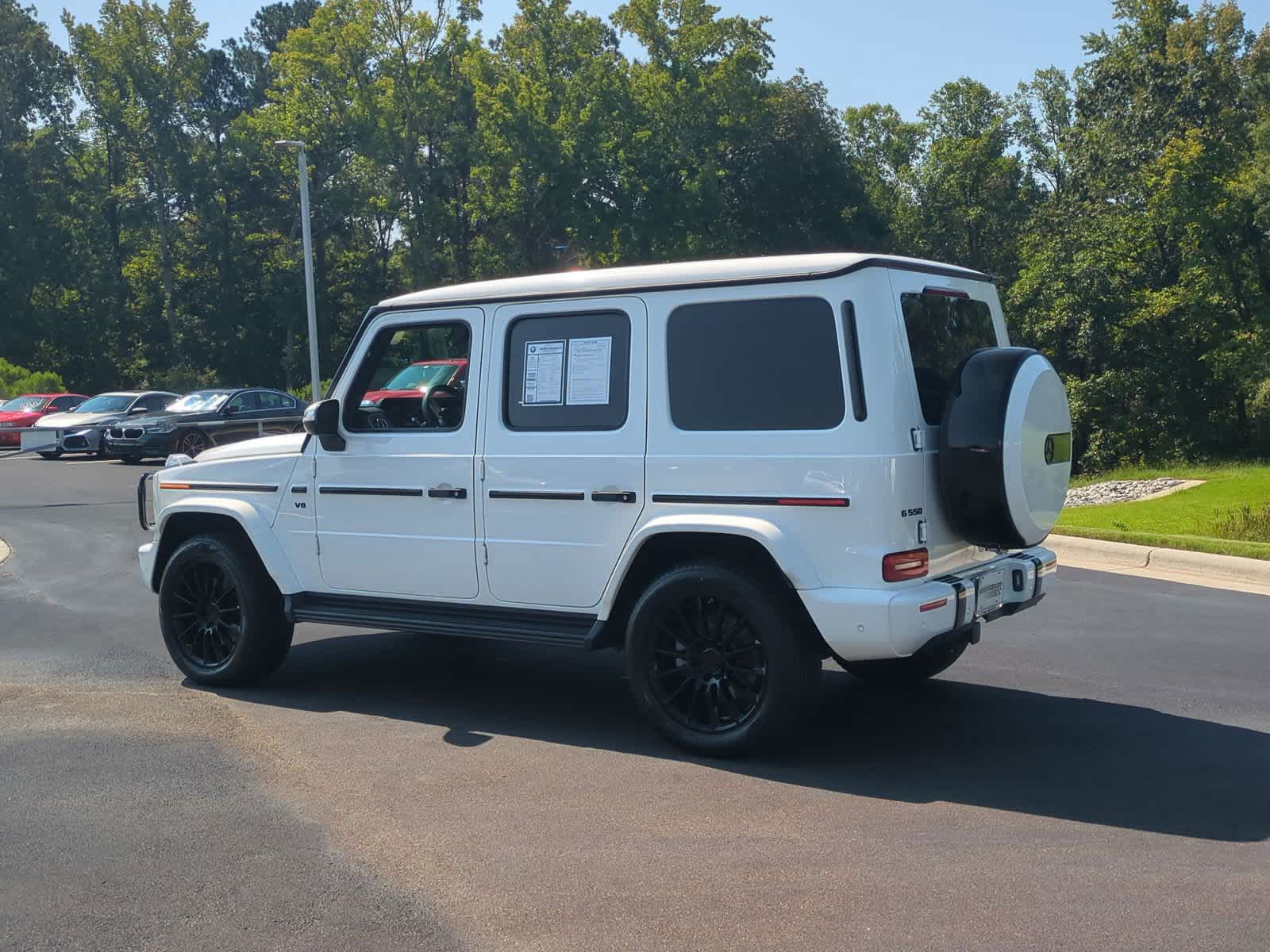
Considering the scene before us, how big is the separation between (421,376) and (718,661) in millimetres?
2227

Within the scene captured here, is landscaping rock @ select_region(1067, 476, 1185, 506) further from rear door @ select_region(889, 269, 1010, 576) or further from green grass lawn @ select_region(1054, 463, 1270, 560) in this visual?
rear door @ select_region(889, 269, 1010, 576)

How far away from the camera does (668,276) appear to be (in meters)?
5.84

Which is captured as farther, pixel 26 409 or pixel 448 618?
pixel 26 409

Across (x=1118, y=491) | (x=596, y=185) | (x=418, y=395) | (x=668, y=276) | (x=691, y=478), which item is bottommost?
(x=1118, y=491)

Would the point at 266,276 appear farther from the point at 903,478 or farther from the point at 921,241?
the point at 903,478

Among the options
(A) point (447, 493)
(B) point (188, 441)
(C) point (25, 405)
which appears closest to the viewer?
(A) point (447, 493)

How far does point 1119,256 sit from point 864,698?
32757 mm

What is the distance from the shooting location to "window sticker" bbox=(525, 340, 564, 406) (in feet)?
20.2

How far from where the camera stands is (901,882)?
428 centimetres

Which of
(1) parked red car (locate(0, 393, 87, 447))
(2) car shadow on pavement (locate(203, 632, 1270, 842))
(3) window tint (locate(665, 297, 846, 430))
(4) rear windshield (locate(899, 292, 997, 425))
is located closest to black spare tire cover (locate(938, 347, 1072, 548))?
(4) rear windshield (locate(899, 292, 997, 425))

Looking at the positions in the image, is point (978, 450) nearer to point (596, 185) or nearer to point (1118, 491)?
point (1118, 491)

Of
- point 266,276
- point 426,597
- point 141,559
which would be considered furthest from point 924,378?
point 266,276

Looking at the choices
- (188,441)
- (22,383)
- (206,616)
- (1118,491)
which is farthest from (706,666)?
(22,383)

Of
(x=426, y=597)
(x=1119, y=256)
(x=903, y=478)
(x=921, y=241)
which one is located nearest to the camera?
(x=903, y=478)
